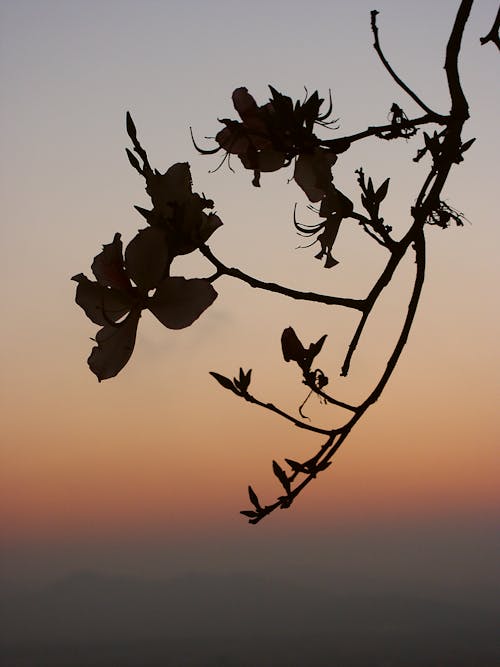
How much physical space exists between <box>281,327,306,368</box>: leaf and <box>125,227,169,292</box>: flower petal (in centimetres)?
57

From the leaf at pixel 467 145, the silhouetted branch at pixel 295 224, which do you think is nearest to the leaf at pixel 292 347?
the silhouetted branch at pixel 295 224

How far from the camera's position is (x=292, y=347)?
247 cm

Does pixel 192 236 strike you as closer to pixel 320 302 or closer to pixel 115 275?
pixel 115 275

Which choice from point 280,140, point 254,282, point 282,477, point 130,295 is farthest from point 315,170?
point 282,477

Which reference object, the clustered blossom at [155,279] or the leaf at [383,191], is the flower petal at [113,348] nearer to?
the clustered blossom at [155,279]

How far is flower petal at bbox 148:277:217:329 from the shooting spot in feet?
6.33

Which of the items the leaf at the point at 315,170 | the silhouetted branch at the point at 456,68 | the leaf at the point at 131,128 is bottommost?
the leaf at the point at 131,128

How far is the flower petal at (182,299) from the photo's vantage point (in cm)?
193

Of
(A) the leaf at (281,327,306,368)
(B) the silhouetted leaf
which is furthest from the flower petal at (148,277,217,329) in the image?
(A) the leaf at (281,327,306,368)

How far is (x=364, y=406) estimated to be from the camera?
2217 millimetres

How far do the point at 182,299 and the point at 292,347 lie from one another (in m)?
0.59

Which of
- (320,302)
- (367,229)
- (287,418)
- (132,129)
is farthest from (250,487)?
(132,129)

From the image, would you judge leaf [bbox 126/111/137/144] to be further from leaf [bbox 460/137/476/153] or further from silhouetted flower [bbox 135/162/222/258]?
leaf [bbox 460/137/476/153]

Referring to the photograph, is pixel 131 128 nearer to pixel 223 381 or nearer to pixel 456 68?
pixel 223 381
